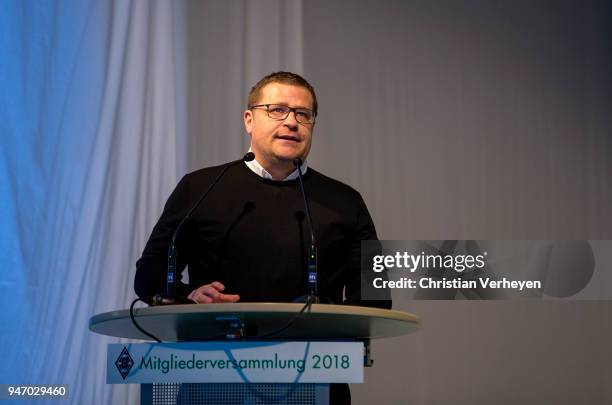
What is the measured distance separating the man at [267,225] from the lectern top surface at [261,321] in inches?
22.4

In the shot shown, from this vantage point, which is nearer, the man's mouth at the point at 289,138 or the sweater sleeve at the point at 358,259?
the sweater sleeve at the point at 358,259

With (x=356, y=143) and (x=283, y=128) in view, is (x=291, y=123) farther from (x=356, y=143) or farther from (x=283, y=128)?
(x=356, y=143)

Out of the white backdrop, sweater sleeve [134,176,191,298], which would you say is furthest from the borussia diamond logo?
the white backdrop

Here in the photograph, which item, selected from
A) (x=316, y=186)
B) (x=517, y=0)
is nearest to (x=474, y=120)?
(x=517, y=0)

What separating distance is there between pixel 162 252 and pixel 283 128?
0.58 metres

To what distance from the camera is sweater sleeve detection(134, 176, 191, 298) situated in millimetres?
2465

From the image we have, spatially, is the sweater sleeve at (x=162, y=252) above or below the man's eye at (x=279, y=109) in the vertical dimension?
below

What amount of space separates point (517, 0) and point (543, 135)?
74 cm

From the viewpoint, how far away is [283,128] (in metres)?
2.66

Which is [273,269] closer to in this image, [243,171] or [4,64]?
[243,171]

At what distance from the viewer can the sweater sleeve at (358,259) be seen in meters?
2.46

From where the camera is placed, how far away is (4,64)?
3547 mm

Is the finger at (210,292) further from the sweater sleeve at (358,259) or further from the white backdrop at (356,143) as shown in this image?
the white backdrop at (356,143)

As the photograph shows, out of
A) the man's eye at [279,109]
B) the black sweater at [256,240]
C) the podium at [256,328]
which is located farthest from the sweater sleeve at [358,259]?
the podium at [256,328]
